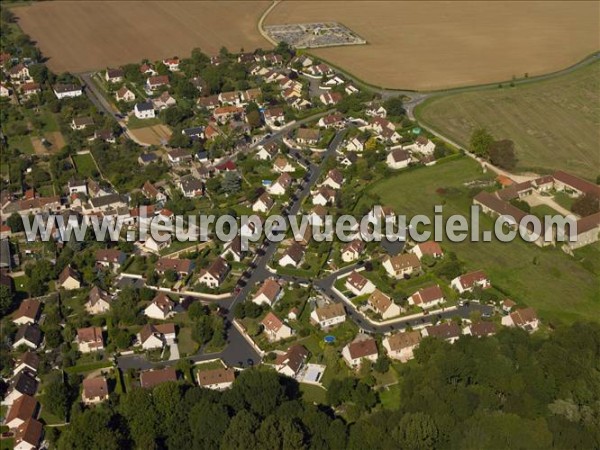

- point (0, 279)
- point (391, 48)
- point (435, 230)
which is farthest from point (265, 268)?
point (391, 48)

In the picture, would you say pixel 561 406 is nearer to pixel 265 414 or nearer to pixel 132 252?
pixel 265 414

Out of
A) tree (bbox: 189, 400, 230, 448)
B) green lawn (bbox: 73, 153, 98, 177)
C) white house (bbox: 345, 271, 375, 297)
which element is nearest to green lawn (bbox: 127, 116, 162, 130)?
green lawn (bbox: 73, 153, 98, 177)

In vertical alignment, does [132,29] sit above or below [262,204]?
below

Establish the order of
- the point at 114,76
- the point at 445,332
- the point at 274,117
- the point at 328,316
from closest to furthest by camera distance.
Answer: the point at 445,332
the point at 328,316
the point at 274,117
the point at 114,76

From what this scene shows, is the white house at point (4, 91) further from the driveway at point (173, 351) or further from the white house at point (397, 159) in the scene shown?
the driveway at point (173, 351)

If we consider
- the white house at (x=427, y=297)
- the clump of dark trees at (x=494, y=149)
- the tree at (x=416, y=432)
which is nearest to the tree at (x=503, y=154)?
the clump of dark trees at (x=494, y=149)

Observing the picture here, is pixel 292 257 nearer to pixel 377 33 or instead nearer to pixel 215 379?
pixel 215 379

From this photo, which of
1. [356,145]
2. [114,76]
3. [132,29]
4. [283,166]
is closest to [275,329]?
[283,166]

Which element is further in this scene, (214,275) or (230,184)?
(230,184)
